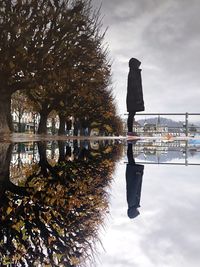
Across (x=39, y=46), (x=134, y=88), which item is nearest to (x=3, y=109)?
(x=39, y=46)

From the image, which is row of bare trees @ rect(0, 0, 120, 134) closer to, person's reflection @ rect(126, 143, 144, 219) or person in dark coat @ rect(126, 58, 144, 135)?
person in dark coat @ rect(126, 58, 144, 135)

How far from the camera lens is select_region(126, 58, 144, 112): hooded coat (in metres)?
29.5

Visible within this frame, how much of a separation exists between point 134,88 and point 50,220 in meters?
27.3

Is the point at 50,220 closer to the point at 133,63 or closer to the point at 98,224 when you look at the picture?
the point at 98,224

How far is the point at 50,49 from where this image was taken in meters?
19.9

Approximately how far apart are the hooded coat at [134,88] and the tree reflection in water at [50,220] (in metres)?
24.7

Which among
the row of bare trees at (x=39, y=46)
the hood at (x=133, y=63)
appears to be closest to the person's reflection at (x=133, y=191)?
the row of bare trees at (x=39, y=46)

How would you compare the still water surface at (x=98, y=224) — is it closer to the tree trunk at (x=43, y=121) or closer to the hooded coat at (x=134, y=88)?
the hooded coat at (x=134, y=88)

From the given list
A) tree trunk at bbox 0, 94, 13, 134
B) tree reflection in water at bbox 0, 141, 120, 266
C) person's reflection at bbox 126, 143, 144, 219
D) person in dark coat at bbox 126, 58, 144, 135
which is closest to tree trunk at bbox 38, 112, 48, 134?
person in dark coat at bbox 126, 58, 144, 135

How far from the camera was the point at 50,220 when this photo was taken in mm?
2912

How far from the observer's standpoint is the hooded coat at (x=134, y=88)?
29.5 metres

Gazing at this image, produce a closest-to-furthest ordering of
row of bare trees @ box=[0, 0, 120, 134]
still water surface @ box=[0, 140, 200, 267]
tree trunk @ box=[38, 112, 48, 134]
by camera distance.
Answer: still water surface @ box=[0, 140, 200, 267] < row of bare trees @ box=[0, 0, 120, 134] < tree trunk @ box=[38, 112, 48, 134]

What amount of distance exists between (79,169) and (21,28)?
13.1 m

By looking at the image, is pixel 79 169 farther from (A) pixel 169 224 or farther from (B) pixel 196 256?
(B) pixel 196 256
